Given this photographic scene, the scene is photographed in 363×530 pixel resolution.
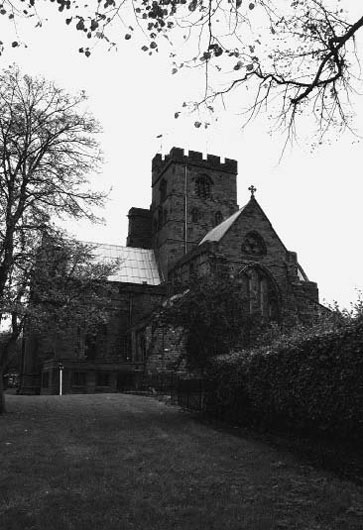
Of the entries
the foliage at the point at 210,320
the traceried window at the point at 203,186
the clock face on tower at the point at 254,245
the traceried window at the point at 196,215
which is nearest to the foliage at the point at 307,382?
the foliage at the point at 210,320

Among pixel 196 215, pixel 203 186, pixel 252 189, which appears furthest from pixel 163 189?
pixel 252 189

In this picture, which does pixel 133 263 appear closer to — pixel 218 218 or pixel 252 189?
pixel 218 218

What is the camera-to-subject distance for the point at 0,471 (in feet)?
29.4

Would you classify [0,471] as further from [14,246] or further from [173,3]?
[14,246]

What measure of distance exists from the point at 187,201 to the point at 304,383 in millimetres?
38404

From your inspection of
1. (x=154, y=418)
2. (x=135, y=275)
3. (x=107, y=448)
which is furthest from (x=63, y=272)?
(x=135, y=275)

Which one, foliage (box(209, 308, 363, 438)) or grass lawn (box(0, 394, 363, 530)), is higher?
foliage (box(209, 308, 363, 438))

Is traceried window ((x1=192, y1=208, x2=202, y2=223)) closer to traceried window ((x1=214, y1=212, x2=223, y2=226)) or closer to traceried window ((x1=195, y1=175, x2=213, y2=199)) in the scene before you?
traceried window ((x1=214, y1=212, x2=223, y2=226))

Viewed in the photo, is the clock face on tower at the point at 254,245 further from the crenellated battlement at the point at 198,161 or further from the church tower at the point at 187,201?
the crenellated battlement at the point at 198,161

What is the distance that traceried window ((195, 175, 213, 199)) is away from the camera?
164ft

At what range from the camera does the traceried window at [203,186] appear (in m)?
49.9

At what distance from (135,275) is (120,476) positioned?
3725 cm

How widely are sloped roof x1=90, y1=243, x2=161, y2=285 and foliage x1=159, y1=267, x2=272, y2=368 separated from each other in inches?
1000

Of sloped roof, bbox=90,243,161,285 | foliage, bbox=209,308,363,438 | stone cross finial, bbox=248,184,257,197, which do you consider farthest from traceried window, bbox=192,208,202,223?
foliage, bbox=209,308,363,438
